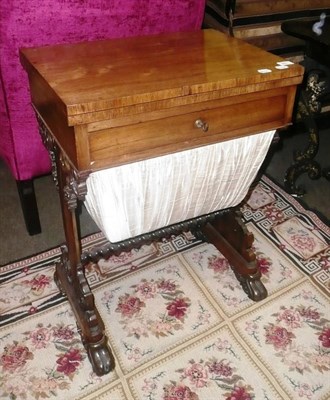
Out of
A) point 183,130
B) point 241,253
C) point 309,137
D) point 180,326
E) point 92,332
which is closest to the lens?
point 183,130

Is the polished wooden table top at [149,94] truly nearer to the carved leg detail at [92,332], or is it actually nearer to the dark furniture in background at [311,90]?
the carved leg detail at [92,332]

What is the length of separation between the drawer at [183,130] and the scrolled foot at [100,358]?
580 millimetres

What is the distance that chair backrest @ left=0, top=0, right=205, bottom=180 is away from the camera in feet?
3.72

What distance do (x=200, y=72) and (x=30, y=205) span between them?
0.94 metres

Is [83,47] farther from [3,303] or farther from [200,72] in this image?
[3,303]

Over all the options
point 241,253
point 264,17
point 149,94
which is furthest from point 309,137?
point 149,94

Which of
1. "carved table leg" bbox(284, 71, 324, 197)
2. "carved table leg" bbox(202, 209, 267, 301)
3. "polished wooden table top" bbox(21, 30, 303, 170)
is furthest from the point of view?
"carved table leg" bbox(284, 71, 324, 197)

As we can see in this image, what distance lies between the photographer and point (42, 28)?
1.17 m

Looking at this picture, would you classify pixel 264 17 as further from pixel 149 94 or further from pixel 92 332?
pixel 92 332

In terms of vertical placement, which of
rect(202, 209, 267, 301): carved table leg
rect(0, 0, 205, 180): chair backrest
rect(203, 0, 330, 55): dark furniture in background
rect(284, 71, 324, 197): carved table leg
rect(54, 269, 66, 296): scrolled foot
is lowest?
rect(202, 209, 267, 301): carved table leg

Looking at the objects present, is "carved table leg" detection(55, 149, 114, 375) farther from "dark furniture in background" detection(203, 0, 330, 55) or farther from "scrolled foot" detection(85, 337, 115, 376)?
"dark furniture in background" detection(203, 0, 330, 55)

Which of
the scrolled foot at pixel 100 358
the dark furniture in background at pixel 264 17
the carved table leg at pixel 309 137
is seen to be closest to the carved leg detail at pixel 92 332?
the scrolled foot at pixel 100 358

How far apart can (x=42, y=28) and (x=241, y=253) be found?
0.97 meters

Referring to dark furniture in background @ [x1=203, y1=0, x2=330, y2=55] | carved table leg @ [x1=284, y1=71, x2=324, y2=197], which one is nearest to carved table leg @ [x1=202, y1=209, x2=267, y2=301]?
carved table leg @ [x1=284, y1=71, x2=324, y2=197]
